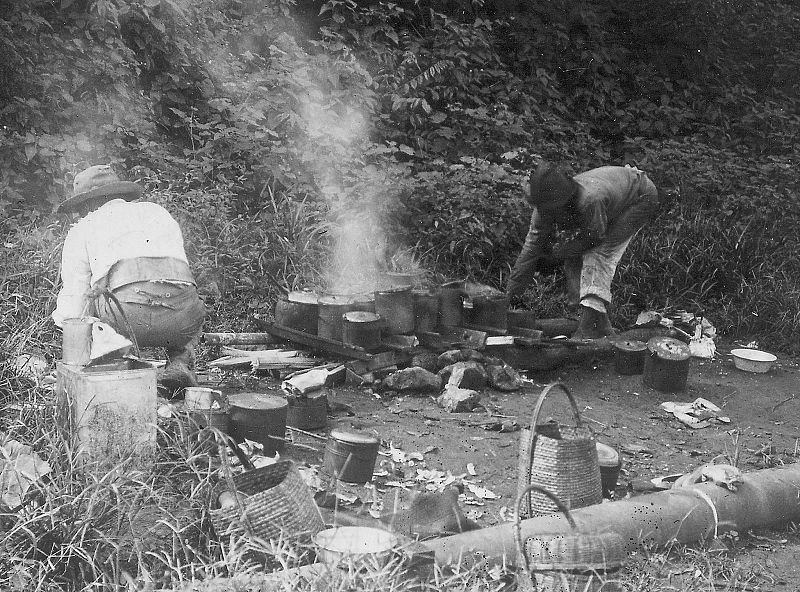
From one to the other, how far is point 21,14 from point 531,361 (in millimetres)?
6547

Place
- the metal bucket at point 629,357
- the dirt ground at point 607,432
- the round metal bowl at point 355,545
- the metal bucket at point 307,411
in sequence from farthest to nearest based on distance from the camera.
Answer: the metal bucket at point 629,357 < the metal bucket at point 307,411 < the dirt ground at point 607,432 < the round metal bowl at point 355,545

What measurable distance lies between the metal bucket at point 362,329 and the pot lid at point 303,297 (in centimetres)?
35

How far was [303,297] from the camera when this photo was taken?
7.54 metres

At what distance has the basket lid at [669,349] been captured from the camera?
7.67 meters

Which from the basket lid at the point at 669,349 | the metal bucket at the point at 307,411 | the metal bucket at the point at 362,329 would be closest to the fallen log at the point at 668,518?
the metal bucket at the point at 307,411

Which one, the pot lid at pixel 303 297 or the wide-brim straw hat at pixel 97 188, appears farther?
the pot lid at pixel 303 297

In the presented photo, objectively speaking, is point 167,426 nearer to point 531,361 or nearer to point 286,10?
point 531,361

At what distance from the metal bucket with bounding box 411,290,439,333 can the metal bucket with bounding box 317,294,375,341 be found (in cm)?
54

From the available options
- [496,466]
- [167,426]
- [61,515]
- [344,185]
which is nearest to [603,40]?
[344,185]

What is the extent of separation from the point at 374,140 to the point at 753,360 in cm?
599

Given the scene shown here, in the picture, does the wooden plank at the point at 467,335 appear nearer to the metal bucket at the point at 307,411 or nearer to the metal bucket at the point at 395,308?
the metal bucket at the point at 395,308

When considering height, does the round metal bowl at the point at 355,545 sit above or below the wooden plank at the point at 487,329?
above

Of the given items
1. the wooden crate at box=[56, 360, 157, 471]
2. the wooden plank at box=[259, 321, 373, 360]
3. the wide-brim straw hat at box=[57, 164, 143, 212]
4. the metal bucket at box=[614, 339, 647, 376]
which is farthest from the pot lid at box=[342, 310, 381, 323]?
the wooden crate at box=[56, 360, 157, 471]

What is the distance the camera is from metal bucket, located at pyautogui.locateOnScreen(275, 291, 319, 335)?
24.4 feet
